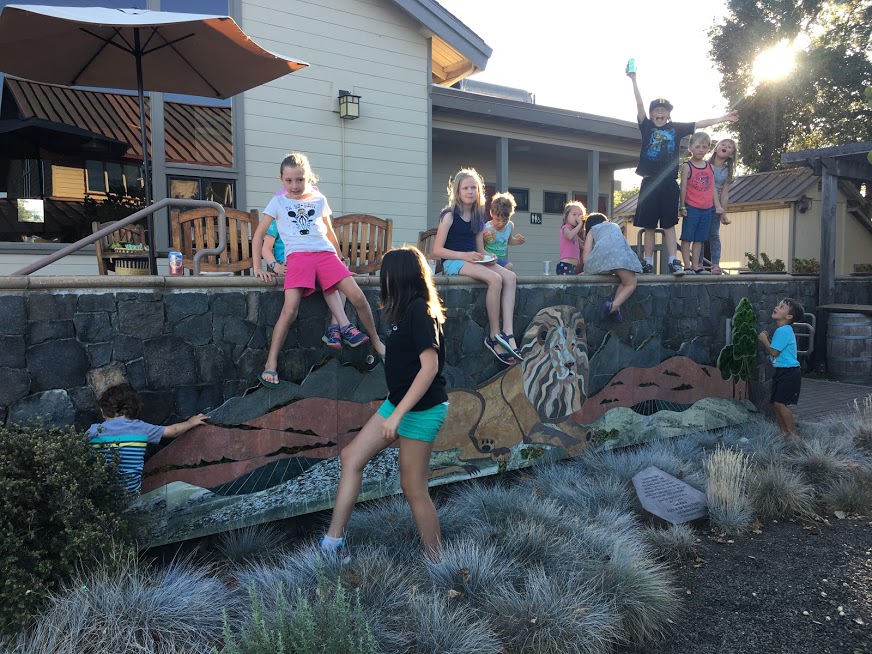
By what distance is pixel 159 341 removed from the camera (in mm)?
3953

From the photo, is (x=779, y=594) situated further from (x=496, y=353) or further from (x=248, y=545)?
(x=248, y=545)

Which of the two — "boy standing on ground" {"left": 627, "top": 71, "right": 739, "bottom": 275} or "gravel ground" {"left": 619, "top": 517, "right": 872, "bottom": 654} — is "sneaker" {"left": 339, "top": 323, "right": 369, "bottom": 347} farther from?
"boy standing on ground" {"left": 627, "top": 71, "right": 739, "bottom": 275}

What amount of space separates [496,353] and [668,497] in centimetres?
169

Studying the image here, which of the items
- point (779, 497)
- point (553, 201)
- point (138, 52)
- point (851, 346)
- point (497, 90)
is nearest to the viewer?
point (138, 52)

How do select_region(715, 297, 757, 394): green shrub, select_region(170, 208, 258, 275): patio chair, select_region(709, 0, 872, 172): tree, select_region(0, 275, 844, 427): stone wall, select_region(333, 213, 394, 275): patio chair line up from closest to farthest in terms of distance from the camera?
select_region(0, 275, 844, 427): stone wall
select_region(170, 208, 258, 275): patio chair
select_region(333, 213, 394, 275): patio chair
select_region(715, 297, 757, 394): green shrub
select_region(709, 0, 872, 172): tree

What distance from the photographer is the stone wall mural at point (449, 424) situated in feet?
13.3

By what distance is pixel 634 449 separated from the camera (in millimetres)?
6676

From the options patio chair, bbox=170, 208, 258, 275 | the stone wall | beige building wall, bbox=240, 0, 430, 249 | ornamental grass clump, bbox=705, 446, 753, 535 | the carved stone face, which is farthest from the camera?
beige building wall, bbox=240, 0, 430, 249

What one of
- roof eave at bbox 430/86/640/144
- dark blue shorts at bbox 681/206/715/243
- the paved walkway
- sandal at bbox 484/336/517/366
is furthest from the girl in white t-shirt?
the paved walkway

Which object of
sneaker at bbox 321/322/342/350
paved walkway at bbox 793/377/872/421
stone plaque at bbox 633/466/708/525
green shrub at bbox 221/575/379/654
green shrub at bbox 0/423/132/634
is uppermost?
sneaker at bbox 321/322/342/350

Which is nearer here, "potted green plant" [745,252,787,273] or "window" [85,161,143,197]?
"window" [85,161,143,197]

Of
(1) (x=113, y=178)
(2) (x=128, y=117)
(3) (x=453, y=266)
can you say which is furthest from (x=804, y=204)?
(1) (x=113, y=178)

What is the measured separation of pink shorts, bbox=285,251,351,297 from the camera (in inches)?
168

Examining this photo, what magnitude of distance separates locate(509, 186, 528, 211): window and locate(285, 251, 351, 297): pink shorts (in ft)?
31.4
